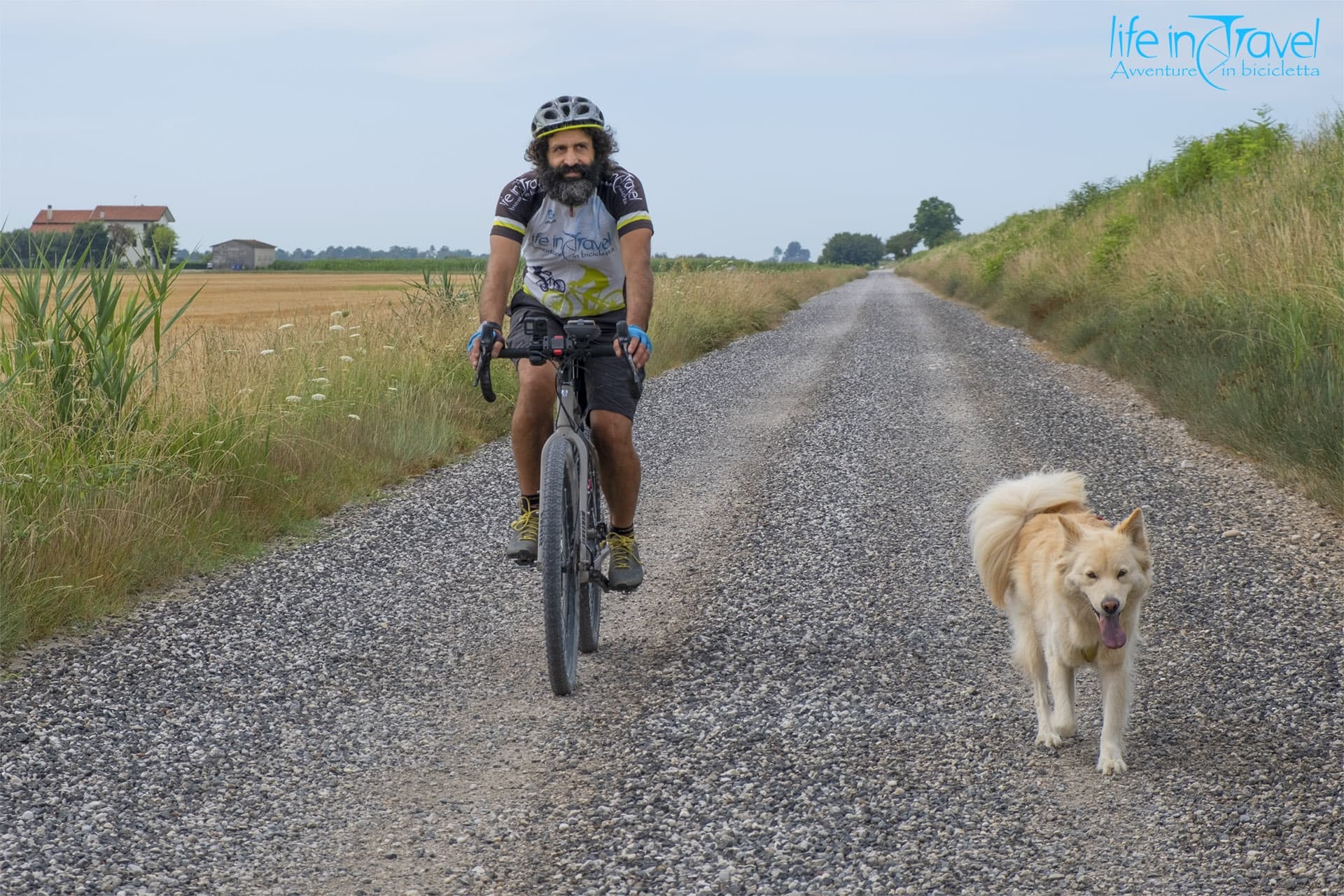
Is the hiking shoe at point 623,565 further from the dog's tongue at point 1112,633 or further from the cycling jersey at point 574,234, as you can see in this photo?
the dog's tongue at point 1112,633

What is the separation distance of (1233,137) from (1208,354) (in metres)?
10.2

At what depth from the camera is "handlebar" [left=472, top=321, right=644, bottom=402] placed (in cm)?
429

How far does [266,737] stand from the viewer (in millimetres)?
3967

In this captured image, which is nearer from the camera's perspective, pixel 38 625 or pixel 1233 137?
pixel 38 625

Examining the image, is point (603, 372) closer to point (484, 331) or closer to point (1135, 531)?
point (484, 331)

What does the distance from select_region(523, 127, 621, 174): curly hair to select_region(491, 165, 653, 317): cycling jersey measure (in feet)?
0.15

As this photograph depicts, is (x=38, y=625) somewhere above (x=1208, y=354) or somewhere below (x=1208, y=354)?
below

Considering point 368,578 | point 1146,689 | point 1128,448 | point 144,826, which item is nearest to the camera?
point 144,826

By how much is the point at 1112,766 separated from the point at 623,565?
214 centimetres

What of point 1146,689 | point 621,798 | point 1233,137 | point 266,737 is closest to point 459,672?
point 266,737

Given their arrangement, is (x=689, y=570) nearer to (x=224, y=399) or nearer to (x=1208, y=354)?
(x=224, y=399)

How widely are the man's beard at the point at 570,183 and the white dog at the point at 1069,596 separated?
81.4 inches

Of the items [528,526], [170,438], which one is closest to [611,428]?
[528,526]

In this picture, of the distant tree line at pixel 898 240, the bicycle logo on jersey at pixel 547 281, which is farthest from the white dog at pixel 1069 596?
the distant tree line at pixel 898 240
